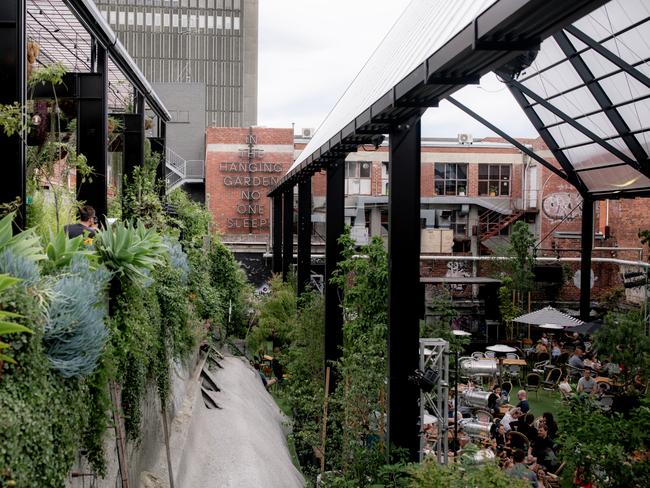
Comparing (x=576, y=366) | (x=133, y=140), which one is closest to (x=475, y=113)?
(x=133, y=140)

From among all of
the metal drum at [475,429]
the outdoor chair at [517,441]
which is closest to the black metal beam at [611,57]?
the outdoor chair at [517,441]

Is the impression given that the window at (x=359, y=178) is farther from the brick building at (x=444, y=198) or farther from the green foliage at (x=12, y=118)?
the green foliage at (x=12, y=118)

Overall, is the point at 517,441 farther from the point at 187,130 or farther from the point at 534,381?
the point at 187,130

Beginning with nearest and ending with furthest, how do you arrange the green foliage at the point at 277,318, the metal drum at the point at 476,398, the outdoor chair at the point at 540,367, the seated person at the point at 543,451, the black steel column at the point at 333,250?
the seated person at the point at 543,451 < the black steel column at the point at 333,250 < the metal drum at the point at 476,398 < the green foliage at the point at 277,318 < the outdoor chair at the point at 540,367

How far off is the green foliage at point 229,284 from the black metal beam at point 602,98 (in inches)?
413

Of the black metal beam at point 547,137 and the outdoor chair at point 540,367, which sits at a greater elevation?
the black metal beam at point 547,137

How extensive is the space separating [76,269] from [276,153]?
30.8m

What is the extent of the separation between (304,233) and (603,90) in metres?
7.15

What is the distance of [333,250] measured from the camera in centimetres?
1217

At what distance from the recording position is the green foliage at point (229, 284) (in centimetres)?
1972

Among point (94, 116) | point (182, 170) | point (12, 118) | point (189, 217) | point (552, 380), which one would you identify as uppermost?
point (182, 170)

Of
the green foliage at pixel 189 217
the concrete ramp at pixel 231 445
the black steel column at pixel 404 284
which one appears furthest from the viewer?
the green foliage at pixel 189 217

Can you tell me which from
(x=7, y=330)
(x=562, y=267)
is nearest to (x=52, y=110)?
(x=7, y=330)

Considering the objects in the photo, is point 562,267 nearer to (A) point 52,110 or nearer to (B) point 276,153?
(B) point 276,153
